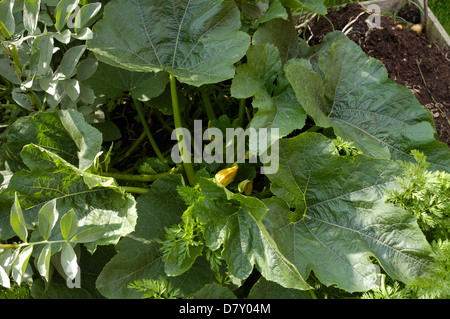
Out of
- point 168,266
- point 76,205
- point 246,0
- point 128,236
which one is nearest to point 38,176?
point 76,205

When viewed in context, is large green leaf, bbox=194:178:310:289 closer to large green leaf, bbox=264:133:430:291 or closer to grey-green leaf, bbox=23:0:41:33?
large green leaf, bbox=264:133:430:291

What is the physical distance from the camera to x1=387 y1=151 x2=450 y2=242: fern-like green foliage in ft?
3.98

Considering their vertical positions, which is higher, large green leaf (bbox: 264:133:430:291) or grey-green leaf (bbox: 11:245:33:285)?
grey-green leaf (bbox: 11:245:33:285)

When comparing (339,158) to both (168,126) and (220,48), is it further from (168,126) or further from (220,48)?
(168,126)

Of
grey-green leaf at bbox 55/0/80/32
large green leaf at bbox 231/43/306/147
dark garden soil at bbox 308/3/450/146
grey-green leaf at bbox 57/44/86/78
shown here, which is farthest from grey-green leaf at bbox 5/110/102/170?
dark garden soil at bbox 308/3/450/146

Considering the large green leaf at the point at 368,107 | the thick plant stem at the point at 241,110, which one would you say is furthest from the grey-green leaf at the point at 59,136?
the large green leaf at the point at 368,107

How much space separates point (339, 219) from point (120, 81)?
0.89 metres

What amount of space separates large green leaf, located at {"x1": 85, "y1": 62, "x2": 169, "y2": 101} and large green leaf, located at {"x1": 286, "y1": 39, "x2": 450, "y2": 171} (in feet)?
1.70

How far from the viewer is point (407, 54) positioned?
221cm

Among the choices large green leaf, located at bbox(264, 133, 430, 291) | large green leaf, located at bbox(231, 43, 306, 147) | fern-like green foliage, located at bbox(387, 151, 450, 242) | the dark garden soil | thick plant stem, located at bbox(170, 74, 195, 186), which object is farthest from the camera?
the dark garden soil

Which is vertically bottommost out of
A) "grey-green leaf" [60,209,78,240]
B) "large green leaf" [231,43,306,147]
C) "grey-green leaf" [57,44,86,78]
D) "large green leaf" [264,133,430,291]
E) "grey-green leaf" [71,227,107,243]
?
"large green leaf" [264,133,430,291]

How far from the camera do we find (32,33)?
1265 mm

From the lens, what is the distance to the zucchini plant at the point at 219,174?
129 centimetres

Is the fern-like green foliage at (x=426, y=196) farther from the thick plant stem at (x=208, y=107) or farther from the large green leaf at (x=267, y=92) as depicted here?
the thick plant stem at (x=208, y=107)
